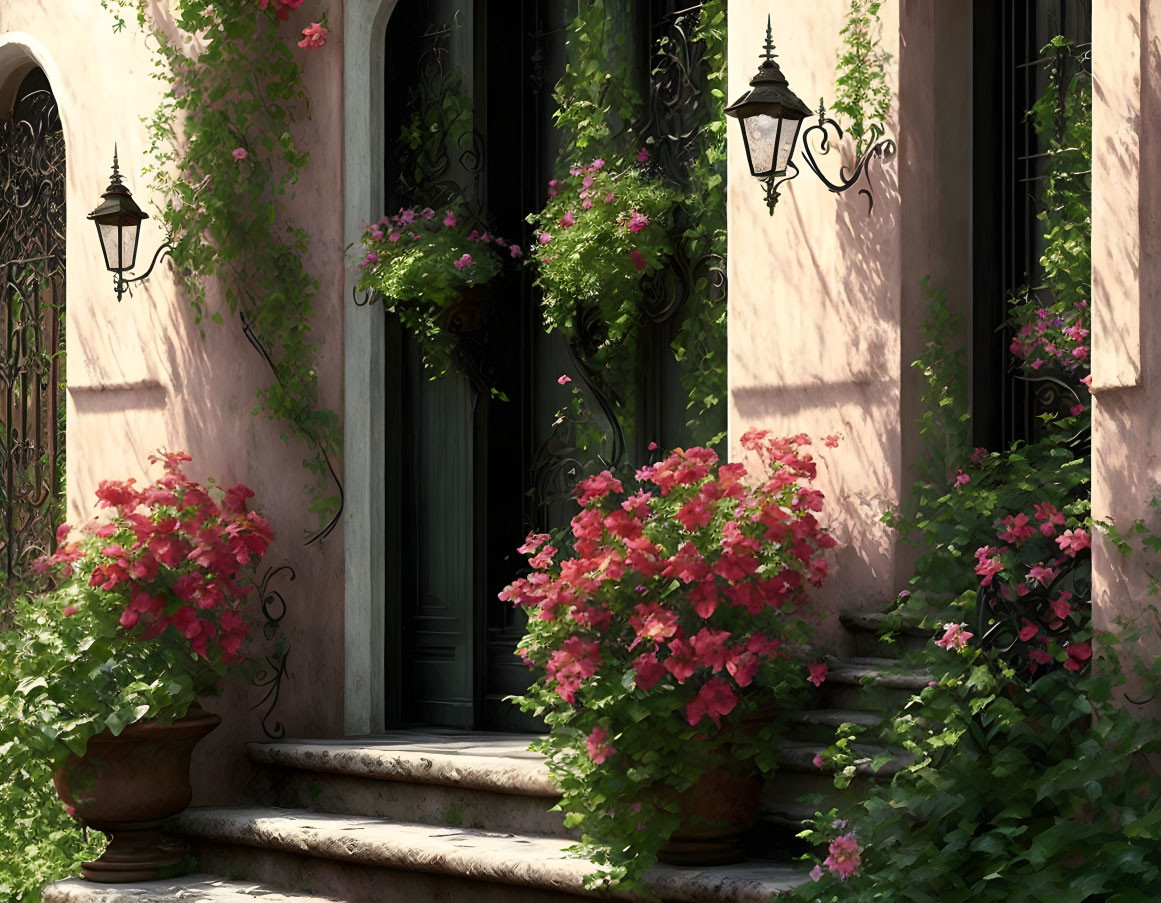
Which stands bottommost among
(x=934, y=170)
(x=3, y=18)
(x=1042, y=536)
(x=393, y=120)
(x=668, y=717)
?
(x=668, y=717)

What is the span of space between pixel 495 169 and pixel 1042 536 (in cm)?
335

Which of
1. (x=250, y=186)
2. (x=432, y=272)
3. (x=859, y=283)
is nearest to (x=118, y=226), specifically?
(x=250, y=186)

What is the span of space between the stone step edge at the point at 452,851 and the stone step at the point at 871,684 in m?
0.54

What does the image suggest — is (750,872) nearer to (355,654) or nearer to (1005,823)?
(1005,823)

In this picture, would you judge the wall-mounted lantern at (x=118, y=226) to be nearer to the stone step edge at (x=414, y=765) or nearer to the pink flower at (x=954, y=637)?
the stone step edge at (x=414, y=765)

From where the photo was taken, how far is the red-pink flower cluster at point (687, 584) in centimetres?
468

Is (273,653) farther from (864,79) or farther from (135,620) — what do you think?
(864,79)

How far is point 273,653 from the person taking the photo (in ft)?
23.1

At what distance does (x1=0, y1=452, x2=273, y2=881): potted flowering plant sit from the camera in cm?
614

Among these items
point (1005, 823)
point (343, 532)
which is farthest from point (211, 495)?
point (1005, 823)

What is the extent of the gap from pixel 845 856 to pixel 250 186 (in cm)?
420

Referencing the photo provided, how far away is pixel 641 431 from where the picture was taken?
260 inches

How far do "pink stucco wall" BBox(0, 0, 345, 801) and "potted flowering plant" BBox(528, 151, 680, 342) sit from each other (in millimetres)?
1163

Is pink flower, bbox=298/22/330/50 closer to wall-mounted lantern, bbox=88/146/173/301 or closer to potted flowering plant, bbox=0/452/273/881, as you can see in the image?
wall-mounted lantern, bbox=88/146/173/301
